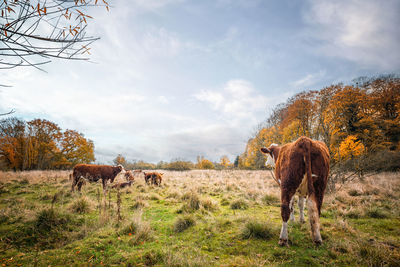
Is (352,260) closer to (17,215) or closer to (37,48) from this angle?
(37,48)

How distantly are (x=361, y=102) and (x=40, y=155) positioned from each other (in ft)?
166

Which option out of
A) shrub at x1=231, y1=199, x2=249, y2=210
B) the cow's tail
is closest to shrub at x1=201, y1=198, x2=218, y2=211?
shrub at x1=231, y1=199, x2=249, y2=210

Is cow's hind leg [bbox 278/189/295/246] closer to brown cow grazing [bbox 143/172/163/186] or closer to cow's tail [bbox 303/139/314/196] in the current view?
cow's tail [bbox 303/139/314/196]

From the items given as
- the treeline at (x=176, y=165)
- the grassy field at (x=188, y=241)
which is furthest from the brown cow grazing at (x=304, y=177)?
the treeline at (x=176, y=165)

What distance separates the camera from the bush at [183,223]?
15.1 feet

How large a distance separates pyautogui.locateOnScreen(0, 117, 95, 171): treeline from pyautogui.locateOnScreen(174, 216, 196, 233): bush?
113 feet

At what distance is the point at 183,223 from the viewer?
4742mm

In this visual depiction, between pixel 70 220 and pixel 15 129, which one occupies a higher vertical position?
pixel 15 129

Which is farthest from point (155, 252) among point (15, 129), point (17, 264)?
point (15, 129)

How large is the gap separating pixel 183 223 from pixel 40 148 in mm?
38440

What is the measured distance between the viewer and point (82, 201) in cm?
620

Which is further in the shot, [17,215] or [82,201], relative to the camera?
[82,201]

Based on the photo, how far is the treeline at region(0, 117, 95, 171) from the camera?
1058 inches

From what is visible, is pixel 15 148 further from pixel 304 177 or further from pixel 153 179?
pixel 304 177
